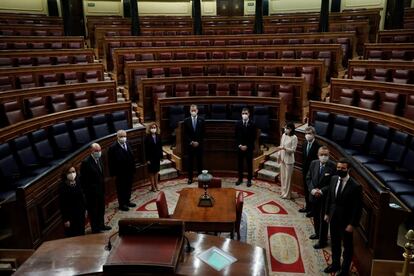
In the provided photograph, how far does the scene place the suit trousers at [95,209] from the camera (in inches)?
156

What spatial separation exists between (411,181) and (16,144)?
4295 mm

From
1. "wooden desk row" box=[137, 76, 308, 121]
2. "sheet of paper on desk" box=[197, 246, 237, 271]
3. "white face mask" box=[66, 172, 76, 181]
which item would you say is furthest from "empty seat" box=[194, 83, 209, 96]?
"sheet of paper on desk" box=[197, 246, 237, 271]

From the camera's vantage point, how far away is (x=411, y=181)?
12.6 feet

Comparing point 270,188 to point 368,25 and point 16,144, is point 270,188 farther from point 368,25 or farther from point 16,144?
point 368,25

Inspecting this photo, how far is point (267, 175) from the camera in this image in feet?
18.1

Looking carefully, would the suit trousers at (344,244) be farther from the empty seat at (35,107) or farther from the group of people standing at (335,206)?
the empty seat at (35,107)

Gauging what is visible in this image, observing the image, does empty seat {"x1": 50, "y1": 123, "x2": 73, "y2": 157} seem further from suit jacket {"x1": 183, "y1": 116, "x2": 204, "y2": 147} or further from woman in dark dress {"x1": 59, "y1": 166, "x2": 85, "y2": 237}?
suit jacket {"x1": 183, "y1": 116, "x2": 204, "y2": 147}

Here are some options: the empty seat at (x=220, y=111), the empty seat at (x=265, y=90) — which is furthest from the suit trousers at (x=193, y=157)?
the empty seat at (x=265, y=90)

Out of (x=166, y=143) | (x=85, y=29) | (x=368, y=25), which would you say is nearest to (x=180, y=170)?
(x=166, y=143)

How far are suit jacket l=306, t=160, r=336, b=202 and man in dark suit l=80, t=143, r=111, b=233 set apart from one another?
7.35ft

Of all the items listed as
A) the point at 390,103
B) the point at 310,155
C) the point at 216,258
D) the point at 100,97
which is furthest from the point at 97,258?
the point at 390,103

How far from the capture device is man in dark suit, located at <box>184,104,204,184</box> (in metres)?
5.27

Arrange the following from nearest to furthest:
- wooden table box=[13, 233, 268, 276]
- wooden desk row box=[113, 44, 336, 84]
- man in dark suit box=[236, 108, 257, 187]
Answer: wooden table box=[13, 233, 268, 276] < man in dark suit box=[236, 108, 257, 187] < wooden desk row box=[113, 44, 336, 84]

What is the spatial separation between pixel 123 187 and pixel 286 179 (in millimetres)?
2099
